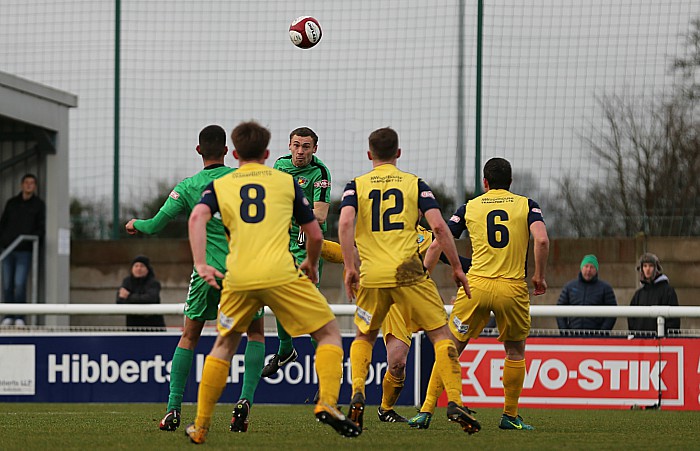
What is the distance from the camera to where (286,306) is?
22.6 feet

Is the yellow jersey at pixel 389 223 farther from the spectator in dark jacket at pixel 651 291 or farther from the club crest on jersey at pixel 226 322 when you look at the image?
the spectator in dark jacket at pixel 651 291

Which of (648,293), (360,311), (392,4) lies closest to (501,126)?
(392,4)

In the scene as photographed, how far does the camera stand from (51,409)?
480 inches

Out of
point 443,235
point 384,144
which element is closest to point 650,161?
point 384,144

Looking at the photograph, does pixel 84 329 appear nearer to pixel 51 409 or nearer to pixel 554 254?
pixel 51 409

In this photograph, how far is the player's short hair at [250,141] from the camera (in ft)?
23.3

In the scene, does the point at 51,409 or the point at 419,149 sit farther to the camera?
the point at 419,149

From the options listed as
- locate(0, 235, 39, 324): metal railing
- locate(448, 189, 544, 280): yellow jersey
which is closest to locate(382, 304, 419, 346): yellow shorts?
locate(448, 189, 544, 280): yellow jersey

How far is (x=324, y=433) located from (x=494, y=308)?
1554 millimetres

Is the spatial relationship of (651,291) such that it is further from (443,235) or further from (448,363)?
(443,235)

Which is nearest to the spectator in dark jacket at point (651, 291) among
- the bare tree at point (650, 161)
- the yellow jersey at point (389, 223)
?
the bare tree at point (650, 161)

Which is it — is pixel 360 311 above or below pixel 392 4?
below

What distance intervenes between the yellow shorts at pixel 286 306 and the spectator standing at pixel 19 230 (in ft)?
33.4

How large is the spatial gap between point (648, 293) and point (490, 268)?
551cm
